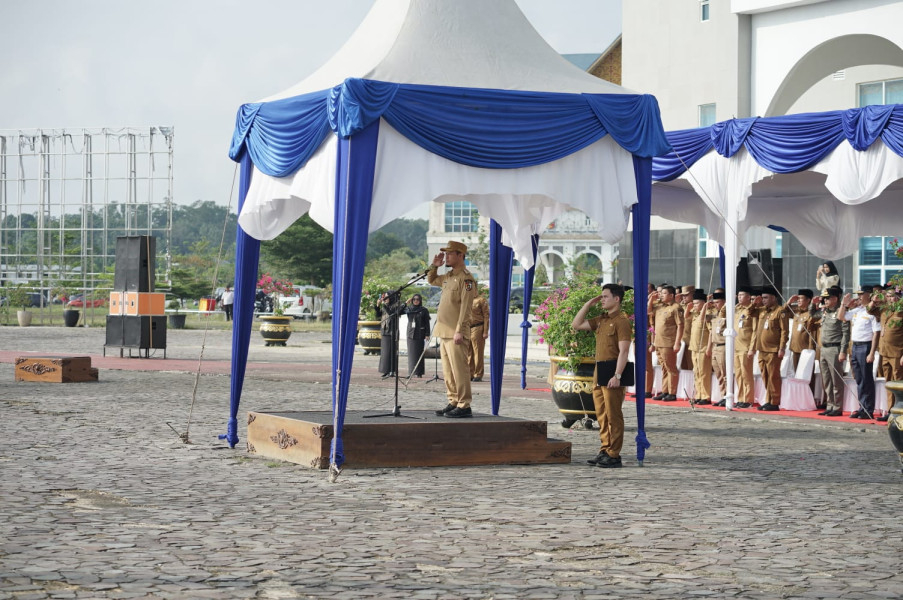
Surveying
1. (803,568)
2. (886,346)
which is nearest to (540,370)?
(886,346)

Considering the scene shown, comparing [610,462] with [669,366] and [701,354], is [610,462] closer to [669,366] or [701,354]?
[701,354]

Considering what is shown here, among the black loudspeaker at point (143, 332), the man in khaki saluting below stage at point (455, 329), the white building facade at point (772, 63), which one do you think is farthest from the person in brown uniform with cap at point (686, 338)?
the black loudspeaker at point (143, 332)

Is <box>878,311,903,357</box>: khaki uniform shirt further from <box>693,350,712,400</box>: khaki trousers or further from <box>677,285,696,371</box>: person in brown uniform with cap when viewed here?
<box>677,285,696,371</box>: person in brown uniform with cap

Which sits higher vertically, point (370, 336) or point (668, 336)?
point (668, 336)

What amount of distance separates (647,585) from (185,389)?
14.7 meters

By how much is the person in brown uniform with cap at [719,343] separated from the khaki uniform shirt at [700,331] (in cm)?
7

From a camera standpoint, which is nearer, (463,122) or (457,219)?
(463,122)

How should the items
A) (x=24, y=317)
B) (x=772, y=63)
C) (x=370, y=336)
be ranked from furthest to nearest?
(x=24, y=317) < (x=772, y=63) < (x=370, y=336)

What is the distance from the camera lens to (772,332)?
18094 mm

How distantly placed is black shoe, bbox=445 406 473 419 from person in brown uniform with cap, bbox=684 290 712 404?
7903 millimetres

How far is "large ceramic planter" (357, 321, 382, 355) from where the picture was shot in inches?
1235

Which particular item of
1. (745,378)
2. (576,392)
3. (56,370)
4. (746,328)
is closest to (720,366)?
(745,378)

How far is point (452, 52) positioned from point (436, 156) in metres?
1.38

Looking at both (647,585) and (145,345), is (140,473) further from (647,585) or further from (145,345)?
(145,345)
